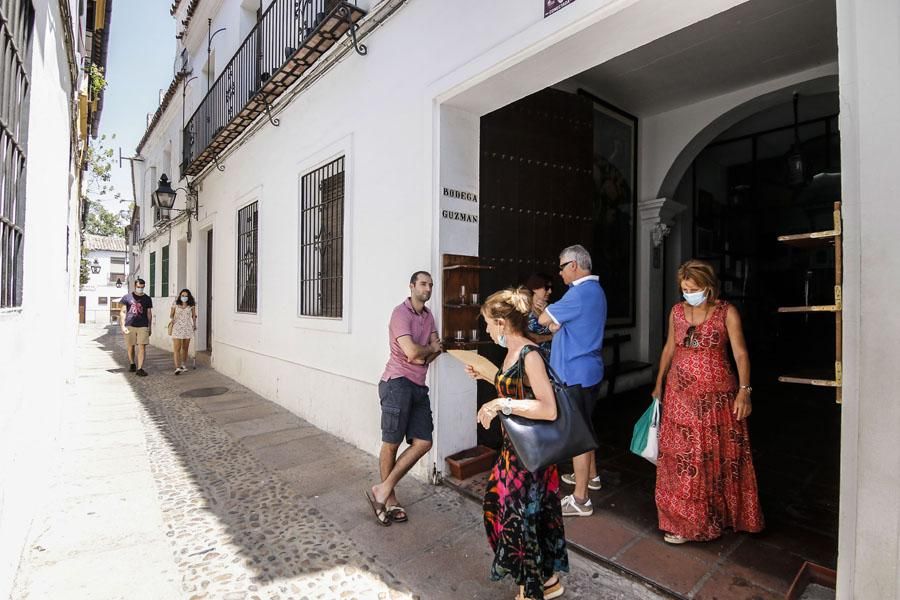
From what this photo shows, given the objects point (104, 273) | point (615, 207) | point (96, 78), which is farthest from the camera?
point (104, 273)

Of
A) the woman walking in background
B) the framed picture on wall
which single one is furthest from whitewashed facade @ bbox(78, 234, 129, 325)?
the framed picture on wall

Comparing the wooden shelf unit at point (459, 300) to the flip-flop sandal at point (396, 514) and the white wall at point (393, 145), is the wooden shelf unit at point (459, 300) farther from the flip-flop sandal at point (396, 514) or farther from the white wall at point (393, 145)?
the flip-flop sandal at point (396, 514)

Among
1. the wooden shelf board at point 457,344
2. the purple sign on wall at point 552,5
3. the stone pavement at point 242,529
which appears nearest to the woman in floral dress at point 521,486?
the stone pavement at point 242,529

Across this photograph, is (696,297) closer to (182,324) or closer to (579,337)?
(579,337)

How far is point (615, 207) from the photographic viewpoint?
20.5 ft

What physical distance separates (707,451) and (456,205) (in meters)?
2.45

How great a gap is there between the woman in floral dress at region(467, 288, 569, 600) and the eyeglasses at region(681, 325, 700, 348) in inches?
48.1

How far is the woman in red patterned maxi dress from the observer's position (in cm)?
270

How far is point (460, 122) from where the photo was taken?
12.6 ft

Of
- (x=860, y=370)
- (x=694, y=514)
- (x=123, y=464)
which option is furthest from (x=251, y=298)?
(x=860, y=370)

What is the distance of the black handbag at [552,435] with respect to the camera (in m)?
1.96

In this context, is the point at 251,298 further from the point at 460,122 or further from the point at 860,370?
the point at 860,370

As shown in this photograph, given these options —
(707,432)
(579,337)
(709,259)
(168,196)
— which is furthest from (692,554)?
(168,196)

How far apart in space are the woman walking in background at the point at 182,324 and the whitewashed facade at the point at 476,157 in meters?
0.60
